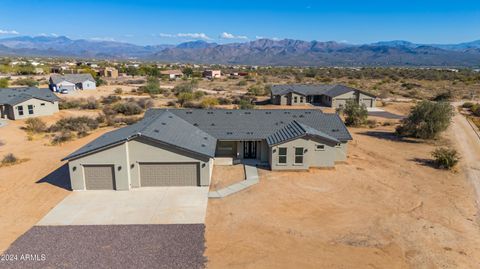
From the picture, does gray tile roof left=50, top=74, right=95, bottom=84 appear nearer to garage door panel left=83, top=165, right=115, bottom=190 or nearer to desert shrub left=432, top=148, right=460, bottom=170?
garage door panel left=83, top=165, right=115, bottom=190

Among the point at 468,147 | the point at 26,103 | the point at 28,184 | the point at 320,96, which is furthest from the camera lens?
the point at 320,96

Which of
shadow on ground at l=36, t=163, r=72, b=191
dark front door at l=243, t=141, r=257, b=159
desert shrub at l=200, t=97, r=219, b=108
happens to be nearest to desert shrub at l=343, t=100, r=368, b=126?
dark front door at l=243, t=141, r=257, b=159

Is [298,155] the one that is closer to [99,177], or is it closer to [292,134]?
[292,134]

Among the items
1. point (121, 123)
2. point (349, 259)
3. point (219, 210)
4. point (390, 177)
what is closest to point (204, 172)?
point (219, 210)

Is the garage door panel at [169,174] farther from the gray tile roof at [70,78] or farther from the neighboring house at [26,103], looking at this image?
the gray tile roof at [70,78]

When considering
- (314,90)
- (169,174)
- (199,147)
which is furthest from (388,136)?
(169,174)
